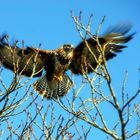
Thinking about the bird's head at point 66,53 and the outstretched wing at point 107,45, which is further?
the bird's head at point 66,53

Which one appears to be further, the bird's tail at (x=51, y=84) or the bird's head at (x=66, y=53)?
the bird's head at (x=66, y=53)

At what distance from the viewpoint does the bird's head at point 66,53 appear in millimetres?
11375

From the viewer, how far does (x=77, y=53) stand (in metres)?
11.3

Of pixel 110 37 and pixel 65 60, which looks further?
pixel 65 60

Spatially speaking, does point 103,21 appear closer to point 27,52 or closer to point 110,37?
point 110,37

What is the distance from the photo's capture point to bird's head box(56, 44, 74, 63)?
11375 millimetres

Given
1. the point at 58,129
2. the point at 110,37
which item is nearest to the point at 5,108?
the point at 58,129

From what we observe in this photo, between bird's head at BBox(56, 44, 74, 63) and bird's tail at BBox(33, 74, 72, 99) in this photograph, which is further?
bird's head at BBox(56, 44, 74, 63)

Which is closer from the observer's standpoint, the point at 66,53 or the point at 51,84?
the point at 51,84

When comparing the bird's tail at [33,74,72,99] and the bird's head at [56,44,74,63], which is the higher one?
the bird's head at [56,44,74,63]

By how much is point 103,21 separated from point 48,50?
555cm

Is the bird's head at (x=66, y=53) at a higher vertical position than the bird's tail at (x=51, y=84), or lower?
higher

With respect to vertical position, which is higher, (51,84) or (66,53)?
(66,53)

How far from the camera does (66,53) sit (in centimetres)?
1141
